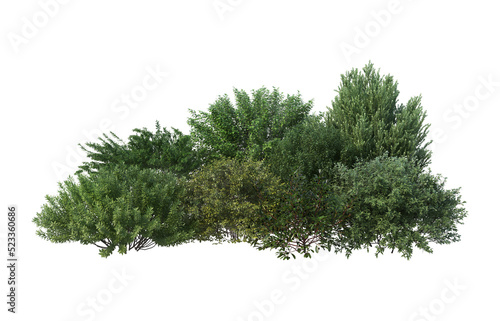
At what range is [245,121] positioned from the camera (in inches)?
1123

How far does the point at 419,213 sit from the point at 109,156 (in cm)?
1525

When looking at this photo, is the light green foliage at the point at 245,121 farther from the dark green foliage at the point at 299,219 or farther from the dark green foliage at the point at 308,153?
the dark green foliage at the point at 299,219

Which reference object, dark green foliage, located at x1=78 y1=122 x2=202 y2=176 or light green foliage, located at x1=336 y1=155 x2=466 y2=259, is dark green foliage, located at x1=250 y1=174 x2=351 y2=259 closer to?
light green foliage, located at x1=336 y1=155 x2=466 y2=259

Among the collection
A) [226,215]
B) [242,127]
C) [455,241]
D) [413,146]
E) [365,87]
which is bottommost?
[455,241]

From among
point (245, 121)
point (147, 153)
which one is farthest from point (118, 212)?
point (245, 121)

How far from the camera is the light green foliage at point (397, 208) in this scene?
17.1m

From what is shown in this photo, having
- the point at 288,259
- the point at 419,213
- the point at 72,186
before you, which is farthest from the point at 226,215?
the point at 419,213

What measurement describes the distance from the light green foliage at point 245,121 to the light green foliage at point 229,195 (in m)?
8.27

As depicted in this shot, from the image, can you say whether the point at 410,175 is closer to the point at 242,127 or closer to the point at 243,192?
the point at 243,192

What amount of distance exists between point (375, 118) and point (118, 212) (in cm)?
1440

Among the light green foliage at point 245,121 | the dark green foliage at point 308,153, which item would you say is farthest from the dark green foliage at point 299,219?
the light green foliage at point 245,121

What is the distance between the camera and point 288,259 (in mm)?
17188

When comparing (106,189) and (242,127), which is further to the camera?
(242,127)

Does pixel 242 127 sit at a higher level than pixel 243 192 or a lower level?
higher
